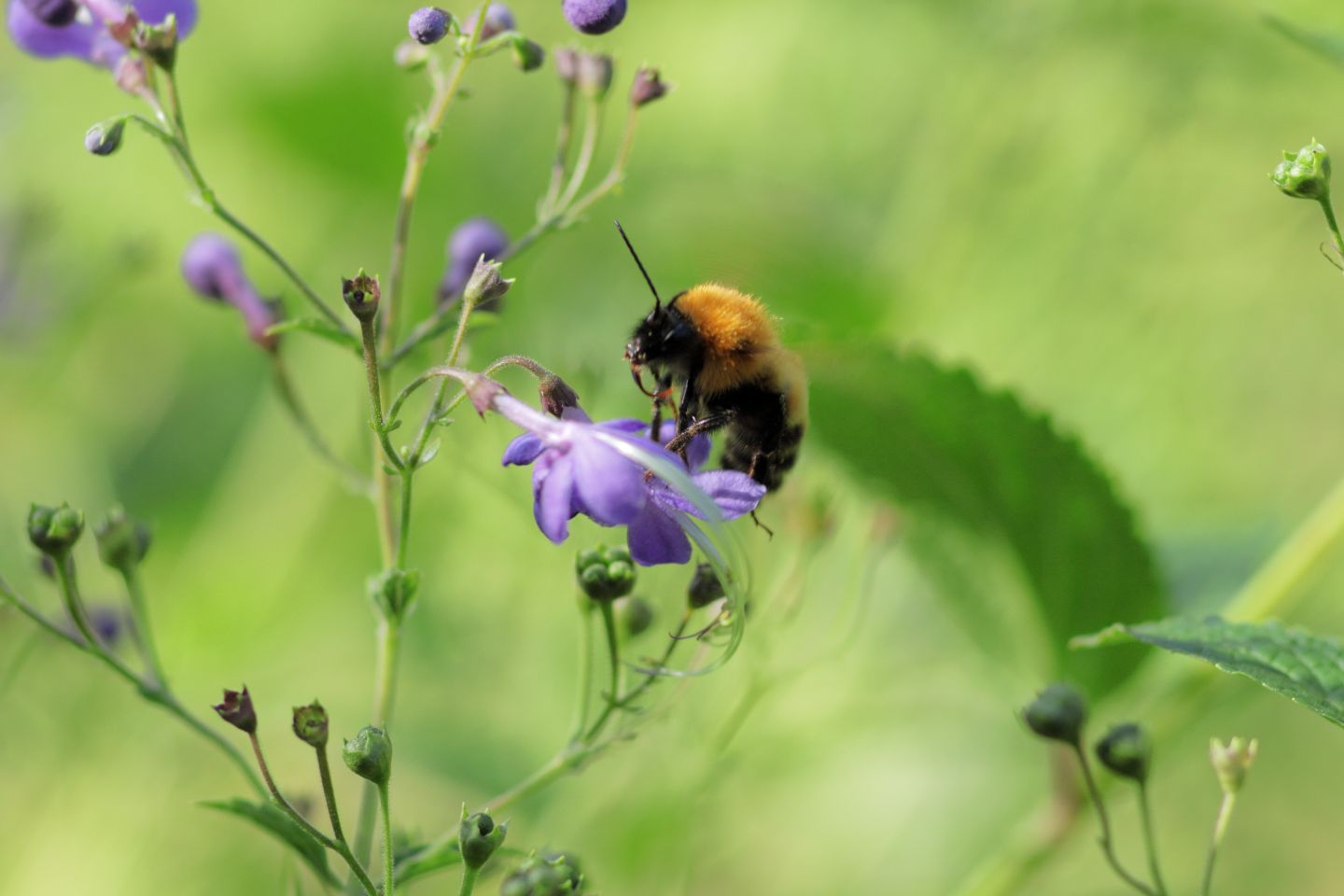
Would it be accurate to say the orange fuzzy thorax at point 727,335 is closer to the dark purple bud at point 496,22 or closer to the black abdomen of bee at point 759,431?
the black abdomen of bee at point 759,431

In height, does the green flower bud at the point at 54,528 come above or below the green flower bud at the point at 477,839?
below

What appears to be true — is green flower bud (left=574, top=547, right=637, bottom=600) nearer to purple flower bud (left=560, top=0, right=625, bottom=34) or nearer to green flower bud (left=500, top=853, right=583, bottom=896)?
green flower bud (left=500, top=853, right=583, bottom=896)

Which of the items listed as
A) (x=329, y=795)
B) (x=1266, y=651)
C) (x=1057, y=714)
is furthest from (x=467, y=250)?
(x=1266, y=651)

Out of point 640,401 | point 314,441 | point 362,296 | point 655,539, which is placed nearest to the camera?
point 362,296

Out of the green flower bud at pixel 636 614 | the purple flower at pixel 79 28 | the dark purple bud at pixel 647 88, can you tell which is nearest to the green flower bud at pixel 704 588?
the green flower bud at pixel 636 614

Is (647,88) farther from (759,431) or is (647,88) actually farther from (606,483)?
(606,483)

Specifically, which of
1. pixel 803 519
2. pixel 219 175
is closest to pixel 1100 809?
pixel 803 519

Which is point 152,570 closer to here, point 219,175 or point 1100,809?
point 219,175
